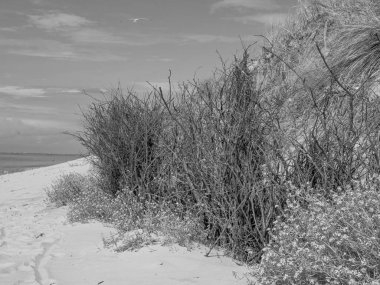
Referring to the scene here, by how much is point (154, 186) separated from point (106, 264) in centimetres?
253

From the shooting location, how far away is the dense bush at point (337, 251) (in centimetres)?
379

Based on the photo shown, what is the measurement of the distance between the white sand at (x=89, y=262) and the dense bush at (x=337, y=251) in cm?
69

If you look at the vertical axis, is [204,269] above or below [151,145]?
below

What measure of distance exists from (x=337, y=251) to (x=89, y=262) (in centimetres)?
318

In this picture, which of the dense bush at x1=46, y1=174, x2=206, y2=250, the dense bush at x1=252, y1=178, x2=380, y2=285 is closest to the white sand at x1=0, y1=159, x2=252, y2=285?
the dense bush at x1=46, y1=174, x2=206, y2=250

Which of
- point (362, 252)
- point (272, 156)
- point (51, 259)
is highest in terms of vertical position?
point (272, 156)

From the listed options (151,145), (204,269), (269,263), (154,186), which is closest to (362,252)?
(269,263)

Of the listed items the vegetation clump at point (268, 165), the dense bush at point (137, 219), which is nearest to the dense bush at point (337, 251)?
the vegetation clump at point (268, 165)

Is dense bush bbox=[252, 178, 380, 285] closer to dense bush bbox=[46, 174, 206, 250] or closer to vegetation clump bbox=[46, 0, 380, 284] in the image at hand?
vegetation clump bbox=[46, 0, 380, 284]

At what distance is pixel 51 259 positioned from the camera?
6652 mm

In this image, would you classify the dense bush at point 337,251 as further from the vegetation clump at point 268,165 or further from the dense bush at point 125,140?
the dense bush at point 125,140

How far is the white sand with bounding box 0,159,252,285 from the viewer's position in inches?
206

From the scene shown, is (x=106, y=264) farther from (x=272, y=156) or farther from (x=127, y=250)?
(x=272, y=156)

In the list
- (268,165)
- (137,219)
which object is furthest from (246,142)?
(137,219)
